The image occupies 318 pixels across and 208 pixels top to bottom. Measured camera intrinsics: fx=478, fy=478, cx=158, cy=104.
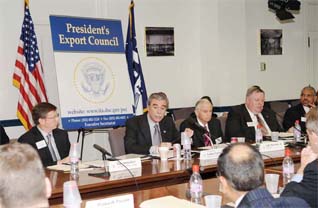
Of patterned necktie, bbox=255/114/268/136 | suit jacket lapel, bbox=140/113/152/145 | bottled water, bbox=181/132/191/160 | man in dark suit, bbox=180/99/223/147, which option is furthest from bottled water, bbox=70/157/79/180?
patterned necktie, bbox=255/114/268/136

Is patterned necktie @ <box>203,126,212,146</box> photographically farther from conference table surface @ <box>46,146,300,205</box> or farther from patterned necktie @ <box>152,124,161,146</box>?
conference table surface @ <box>46,146,300,205</box>

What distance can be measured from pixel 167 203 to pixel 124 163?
3.49 ft

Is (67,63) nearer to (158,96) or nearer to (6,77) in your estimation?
(6,77)

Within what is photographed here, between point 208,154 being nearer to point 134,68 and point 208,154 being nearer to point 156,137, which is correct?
point 156,137

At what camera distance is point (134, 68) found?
6590mm

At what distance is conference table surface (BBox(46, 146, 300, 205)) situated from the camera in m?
3.01

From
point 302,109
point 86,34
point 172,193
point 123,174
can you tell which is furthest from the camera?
point 86,34

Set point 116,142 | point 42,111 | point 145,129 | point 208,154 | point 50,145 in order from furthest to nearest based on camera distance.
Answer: point 145,129 → point 116,142 → point 50,145 → point 42,111 → point 208,154

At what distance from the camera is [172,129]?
187 inches

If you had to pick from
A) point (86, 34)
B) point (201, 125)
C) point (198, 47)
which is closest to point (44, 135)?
point (201, 125)

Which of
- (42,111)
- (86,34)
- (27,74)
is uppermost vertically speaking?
(86,34)

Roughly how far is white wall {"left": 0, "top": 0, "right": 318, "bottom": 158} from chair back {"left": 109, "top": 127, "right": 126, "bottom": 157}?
2.17 m

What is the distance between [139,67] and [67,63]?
3.54 feet

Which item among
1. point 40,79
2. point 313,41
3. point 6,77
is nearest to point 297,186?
point 40,79
